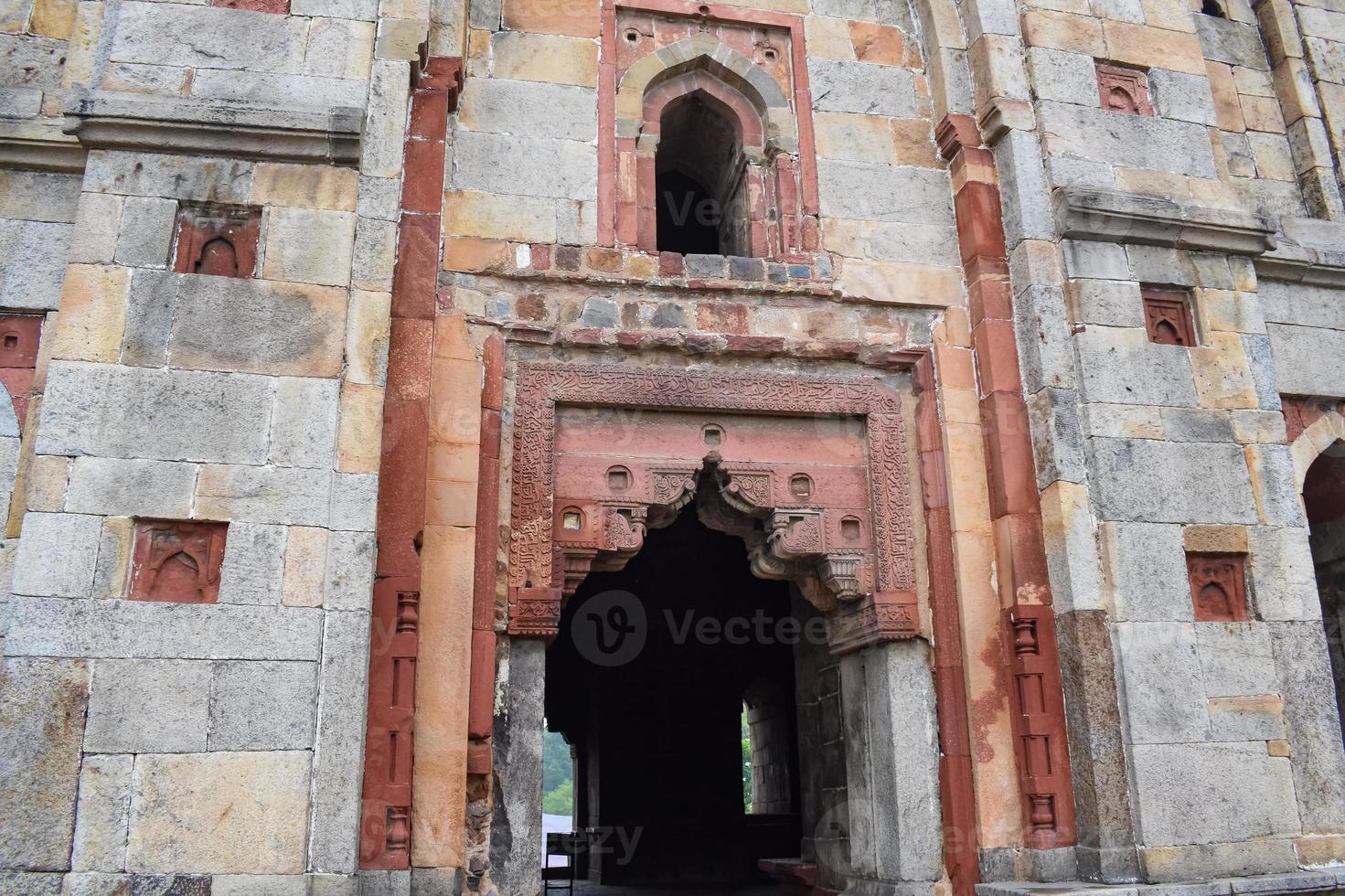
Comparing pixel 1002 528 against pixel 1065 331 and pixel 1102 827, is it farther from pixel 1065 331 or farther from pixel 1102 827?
pixel 1102 827

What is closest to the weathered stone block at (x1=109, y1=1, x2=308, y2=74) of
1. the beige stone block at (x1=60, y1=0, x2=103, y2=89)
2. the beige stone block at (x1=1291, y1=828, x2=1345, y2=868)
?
the beige stone block at (x1=60, y1=0, x2=103, y2=89)

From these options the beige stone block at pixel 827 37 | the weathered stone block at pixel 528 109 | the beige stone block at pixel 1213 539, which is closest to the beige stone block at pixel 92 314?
the weathered stone block at pixel 528 109

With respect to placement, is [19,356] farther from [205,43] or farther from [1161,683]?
[1161,683]

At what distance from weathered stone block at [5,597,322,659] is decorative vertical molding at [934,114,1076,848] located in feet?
11.1

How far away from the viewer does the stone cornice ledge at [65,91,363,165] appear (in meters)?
4.97

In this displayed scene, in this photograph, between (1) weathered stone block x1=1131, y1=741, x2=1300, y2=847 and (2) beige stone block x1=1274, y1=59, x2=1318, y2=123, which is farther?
(2) beige stone block x1=1274, y1=59, x2=1318, y2=123

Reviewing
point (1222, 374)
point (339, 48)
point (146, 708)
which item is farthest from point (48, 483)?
point (1222, 374)

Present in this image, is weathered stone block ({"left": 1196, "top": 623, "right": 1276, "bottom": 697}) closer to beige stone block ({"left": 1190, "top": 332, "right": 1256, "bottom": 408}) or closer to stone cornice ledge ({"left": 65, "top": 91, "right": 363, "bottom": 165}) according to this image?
beige stone block ({"left": 1190, "top": 332, "right": 1256, "bottom": 408})

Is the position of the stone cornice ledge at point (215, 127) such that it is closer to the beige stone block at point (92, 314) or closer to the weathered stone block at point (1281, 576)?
the beige stone block at point (92, 314)

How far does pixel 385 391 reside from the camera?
512 centimetres

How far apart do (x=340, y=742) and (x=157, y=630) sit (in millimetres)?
832

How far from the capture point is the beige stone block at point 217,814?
161 inches

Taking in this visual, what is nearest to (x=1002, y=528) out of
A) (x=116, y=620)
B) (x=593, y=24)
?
(x=593, y=24)

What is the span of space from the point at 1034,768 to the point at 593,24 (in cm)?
478
